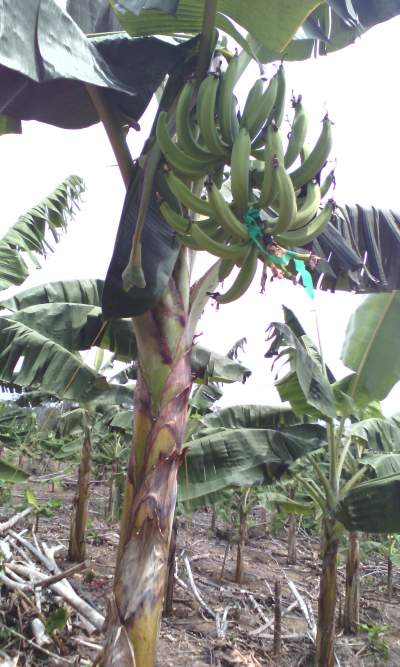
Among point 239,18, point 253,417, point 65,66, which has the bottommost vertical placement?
point 253,417

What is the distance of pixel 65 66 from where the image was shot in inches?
80.0

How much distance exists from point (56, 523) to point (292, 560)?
504 centimetres

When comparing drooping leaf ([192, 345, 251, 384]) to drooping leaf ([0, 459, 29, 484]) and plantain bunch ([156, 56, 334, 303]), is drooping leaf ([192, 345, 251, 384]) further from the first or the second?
plantain bunch ([156, 56, 334, 303])

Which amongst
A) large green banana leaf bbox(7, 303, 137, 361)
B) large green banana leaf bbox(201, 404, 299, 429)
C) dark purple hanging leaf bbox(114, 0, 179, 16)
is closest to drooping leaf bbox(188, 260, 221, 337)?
dark purple hanging leaf bbox(114, 0, 179, 16)

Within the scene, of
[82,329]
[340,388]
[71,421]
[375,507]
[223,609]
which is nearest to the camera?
[375,507]

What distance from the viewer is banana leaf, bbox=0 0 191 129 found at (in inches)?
78.7

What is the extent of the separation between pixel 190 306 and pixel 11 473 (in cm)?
285

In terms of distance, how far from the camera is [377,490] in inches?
152

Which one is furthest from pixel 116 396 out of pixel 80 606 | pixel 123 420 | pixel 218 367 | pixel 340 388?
pixel 340 388

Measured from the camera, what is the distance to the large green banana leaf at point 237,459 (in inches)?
167

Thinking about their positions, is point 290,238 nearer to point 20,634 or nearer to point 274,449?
point 274,449

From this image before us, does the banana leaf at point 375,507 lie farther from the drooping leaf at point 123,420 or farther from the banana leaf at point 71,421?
the banana leaf at point 71,421

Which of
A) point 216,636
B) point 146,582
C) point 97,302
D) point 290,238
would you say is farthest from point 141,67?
point 216,636

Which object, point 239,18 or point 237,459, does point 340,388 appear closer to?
point 237,459
